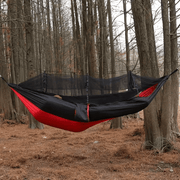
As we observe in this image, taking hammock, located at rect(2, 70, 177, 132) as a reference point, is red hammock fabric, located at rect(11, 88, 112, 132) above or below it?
below

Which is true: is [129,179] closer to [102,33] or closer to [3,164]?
[3,164]

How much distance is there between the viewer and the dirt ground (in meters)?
2.56

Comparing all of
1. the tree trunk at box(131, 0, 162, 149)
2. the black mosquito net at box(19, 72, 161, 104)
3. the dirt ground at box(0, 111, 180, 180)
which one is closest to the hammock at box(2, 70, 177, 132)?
the black mosquito net at box(19, 72, 161, 104)

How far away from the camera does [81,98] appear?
3.69 meters

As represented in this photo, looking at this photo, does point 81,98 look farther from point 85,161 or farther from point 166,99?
point 166,99

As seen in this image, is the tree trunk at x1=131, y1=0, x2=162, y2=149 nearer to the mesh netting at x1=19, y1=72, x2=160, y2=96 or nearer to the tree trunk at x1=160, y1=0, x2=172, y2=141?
the tree trunk at x1=160, y1=0, x2=172, y2=141

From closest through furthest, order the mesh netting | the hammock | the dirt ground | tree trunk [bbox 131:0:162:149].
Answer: the dirt ground < the hammock < tree trunk [bbox 131:0:162:149] < the mesh netting

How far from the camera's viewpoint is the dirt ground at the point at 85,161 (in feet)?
8.39

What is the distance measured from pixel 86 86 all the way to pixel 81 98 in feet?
1.11

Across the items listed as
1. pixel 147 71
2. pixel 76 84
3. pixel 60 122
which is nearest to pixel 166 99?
pixel 147 71

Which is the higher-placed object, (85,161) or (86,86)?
(86,86)

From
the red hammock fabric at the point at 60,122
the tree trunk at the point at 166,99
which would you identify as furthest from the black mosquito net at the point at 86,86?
the red hammock fabric at the point at 60,122

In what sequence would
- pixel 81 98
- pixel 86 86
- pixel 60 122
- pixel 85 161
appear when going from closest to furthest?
1. pixel 60 122
2. pixel 85 161
3. pixel 81 98
4. pixel 86 86

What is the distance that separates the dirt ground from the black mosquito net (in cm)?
95
